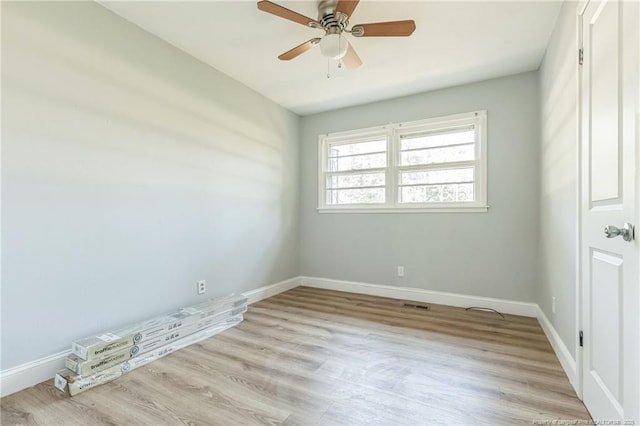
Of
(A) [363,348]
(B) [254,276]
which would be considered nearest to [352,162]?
(B) [254,276]

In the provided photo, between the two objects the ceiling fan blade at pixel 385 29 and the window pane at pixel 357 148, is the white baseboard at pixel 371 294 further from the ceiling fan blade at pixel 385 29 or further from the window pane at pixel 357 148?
the ceiling fan blade at pixel 385 29

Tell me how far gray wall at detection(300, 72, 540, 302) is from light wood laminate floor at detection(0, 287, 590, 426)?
0.65m

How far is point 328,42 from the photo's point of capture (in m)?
2.10

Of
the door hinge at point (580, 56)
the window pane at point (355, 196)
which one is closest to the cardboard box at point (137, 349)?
the window pane at point (355, 196)

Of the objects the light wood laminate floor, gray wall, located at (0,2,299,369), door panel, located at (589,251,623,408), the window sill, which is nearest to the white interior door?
door panel, located at (589,251,623,408)

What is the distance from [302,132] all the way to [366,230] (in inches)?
71.3

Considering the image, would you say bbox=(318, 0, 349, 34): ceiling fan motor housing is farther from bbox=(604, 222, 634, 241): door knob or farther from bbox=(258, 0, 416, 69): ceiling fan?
bbox=(604, 222, 634, 241): door knob

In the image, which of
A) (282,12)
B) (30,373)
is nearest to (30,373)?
(30,373)

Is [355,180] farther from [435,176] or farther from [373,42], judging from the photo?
[373,42]

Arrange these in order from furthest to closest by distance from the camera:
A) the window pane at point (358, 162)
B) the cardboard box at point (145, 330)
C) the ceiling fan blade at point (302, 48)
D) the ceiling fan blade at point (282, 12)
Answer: the window pane at point (358, 162) → the ceiling fan blade at point (302, 48) → the cardboard box at point (145, 330) → the ceiling fan blade at point (282, 12)

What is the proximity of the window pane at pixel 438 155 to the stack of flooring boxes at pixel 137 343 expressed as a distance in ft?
8.92

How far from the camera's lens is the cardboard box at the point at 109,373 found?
1.77 m

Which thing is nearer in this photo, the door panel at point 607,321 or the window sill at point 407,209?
the door panel at point 607,321

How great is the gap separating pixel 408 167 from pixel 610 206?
8.06 feet
